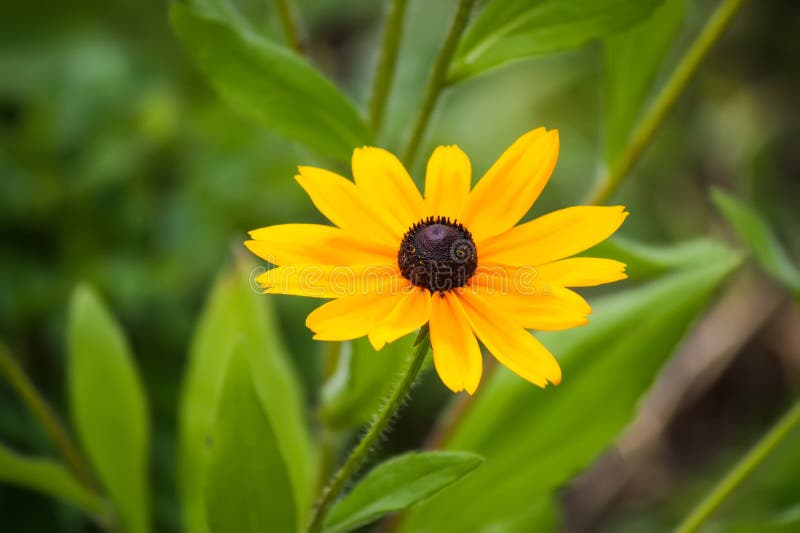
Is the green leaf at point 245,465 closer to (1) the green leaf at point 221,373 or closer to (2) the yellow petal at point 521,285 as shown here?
(2) the yellow petal at point 521,285

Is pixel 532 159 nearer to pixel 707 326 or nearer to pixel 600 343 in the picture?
pixel 600 343

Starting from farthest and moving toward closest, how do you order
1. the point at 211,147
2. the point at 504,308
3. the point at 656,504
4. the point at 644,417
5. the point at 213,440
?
the point at 644,417 < the point at 656,504 < the point at 211,147 < the point at 213,440 < the point at 504,308

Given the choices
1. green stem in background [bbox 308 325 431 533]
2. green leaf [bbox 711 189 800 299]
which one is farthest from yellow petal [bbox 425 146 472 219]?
green leaf [bbox 711 189 800 299]

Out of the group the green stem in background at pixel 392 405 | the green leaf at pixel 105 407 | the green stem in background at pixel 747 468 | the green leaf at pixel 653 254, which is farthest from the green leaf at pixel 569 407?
the green stem in background at pixel 392 405

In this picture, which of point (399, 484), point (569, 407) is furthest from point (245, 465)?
point (569, 407)

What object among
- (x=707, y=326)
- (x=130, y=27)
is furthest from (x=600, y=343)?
(x=130, y=27)
